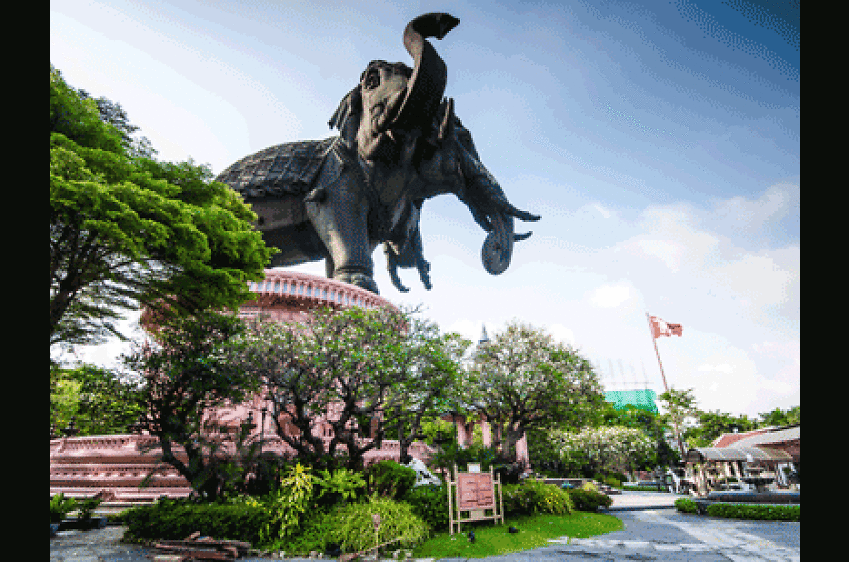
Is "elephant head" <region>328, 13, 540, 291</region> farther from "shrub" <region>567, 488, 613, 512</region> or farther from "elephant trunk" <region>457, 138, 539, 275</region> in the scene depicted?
"shrub" <region>567, 488, 613, 512</region>

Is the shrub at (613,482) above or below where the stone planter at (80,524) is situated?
below

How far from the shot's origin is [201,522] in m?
9.70

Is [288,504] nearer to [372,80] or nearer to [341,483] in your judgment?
[341,483]

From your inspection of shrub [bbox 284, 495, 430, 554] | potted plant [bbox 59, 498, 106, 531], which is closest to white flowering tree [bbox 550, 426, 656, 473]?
shrub [bbox 284, 495, 430, 554]

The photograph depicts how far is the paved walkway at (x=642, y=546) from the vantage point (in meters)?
8.62

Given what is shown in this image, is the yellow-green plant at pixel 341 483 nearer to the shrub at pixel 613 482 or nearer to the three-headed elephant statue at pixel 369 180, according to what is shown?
the three-headed elephant statue at pixel 369 180

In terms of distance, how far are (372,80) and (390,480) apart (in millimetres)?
17826

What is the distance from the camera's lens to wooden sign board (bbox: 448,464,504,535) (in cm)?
1134

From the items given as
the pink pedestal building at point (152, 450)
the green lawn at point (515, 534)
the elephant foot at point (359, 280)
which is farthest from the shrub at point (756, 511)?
the elephant foot at point (359, 280)

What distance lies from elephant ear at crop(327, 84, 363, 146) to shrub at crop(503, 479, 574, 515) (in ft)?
58.3

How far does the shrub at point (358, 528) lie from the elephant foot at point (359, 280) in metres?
13.4

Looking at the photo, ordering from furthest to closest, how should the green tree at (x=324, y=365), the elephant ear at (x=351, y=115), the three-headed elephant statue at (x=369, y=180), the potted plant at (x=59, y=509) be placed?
the elephant ear at (x=351, y=115) → the three-headed elephant statue at (x=369, y=180) → the green tree at (x=324, y=365) → the potted plant at (x=59, y=509)
